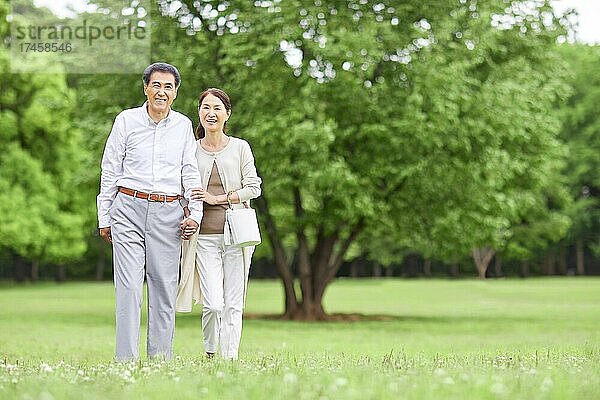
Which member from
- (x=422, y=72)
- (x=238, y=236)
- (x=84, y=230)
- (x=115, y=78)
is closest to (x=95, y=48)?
(x=115, y=78)

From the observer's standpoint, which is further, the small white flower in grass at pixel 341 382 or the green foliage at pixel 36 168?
the green foliage at pixel 36 168

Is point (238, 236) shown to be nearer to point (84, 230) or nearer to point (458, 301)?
point (458, 301)

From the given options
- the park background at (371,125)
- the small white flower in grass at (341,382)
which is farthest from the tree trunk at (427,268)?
the small white flower in grass at (341,382)

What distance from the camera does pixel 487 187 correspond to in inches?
910

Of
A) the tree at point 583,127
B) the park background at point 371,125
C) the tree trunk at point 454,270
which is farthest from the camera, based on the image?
the tree trunk at point 454,270

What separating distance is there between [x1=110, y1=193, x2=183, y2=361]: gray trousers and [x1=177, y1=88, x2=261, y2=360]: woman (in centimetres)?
39

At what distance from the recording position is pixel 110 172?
8.23m

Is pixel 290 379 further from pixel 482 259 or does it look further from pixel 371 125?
pixel 482 259

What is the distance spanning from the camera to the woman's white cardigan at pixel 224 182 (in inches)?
344

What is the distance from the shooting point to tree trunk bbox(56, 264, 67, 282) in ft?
206

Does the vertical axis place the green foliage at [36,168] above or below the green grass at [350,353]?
above

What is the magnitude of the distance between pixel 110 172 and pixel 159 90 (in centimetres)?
82

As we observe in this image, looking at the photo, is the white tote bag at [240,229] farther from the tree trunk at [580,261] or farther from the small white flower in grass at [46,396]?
the tree trunk at [580,261]

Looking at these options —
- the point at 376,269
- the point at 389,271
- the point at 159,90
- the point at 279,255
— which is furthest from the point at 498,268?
the point at 159,90
